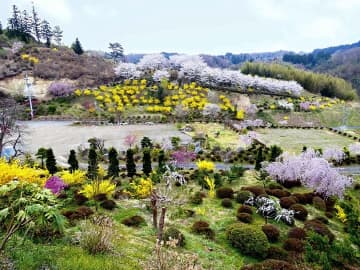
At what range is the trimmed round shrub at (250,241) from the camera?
14.2m

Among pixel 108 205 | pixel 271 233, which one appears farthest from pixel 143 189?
pixel 271 233

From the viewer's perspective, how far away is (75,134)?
43.9 m

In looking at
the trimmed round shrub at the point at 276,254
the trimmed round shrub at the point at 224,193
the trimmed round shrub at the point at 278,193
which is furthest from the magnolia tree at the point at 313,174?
the trimmed round shrub at the point at 276,254

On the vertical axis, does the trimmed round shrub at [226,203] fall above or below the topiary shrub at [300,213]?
above

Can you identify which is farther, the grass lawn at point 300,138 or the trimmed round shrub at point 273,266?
the grass lawn at point 300,138

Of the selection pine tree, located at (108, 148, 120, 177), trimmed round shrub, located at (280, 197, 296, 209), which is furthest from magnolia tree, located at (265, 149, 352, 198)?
pine tree, located at (108, 148, 120, 177)

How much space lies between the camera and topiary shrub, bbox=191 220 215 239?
15.8 meters

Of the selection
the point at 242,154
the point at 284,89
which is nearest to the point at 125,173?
the point at 242,154

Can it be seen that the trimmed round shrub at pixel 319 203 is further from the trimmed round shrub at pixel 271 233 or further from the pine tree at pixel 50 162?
the pine tree at pixel 50 162

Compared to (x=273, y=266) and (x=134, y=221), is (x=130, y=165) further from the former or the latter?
(x=273, y=266)

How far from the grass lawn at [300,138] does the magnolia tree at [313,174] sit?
12.5 metres

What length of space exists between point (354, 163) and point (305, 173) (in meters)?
12.9

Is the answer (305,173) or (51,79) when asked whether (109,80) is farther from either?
(305,173)

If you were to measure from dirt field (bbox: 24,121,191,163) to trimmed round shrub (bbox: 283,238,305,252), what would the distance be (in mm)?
24730
